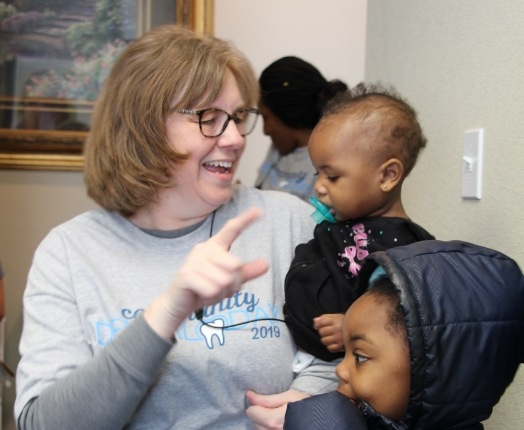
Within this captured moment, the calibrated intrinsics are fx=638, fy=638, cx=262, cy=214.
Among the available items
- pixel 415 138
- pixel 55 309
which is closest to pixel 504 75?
pixel 415 138

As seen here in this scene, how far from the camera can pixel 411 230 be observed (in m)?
1.19

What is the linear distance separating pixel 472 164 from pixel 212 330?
600 mm

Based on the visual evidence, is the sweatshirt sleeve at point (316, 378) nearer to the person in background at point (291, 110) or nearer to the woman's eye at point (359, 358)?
the woman's eye at point (359, 358)

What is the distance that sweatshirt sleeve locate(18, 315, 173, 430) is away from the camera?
3.16ft

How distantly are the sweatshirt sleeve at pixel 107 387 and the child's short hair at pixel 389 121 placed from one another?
0.56 metres

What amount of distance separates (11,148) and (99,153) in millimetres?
1037

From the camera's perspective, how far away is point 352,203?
1.21 meters

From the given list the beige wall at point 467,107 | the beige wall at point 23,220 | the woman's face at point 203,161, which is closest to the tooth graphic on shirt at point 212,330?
the woman's face at point 203,161

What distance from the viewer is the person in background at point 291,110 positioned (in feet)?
7.06

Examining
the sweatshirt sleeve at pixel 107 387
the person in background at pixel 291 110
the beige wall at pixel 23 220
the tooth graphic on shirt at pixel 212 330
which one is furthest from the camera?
the beige wall at pixel 23 220

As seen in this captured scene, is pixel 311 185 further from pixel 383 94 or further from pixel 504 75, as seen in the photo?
pixel 504 75

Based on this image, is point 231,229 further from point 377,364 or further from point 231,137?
point 231,137

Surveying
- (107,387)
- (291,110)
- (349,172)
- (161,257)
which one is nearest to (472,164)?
(349,172)

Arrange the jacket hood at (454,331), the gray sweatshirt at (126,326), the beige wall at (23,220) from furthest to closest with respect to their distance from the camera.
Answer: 1. the beige wall at (23,220)
2. the gray sweatshirt at (126,326)
3. the jacket hood at (454,331)
